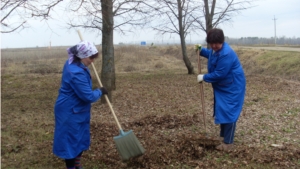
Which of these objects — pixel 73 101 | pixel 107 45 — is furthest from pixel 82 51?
pixel 107 45

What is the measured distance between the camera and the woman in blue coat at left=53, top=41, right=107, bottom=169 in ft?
11.4

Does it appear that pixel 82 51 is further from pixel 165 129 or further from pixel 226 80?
pixel 165 129

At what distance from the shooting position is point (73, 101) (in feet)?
11.6

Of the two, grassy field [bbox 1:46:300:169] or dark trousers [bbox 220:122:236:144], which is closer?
grassy field [bbox 1:46:300:169]

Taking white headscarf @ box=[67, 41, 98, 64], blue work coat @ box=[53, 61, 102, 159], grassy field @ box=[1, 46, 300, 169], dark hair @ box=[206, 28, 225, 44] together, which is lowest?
grassy field @ box=[1, 46, 300, 169]

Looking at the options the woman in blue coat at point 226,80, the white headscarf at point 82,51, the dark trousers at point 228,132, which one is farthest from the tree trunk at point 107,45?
the white headscarf at point 82,51

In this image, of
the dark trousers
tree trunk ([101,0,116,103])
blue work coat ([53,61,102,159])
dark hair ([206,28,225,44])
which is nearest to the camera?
blue work coat ([53,61,102,159])

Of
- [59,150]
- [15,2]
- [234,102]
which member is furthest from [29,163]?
[15,2]

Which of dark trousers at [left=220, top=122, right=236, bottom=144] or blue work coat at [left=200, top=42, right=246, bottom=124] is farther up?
blue work coat at [left=200, top=42, right=246, bottom=124]

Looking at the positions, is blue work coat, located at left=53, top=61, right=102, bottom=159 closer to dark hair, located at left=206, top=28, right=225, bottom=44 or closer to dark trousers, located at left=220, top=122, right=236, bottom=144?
dark hair, located at left=206, top=28, right=225, bottom=44

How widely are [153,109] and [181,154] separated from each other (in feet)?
11.6

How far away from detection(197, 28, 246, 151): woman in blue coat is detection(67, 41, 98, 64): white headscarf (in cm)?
180

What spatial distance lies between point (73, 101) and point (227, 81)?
2.29 m

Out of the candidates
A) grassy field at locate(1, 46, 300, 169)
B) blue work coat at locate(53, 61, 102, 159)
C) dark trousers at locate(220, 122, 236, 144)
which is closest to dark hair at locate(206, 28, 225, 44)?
dark trousers at locate(220, 122, 236, 144)
